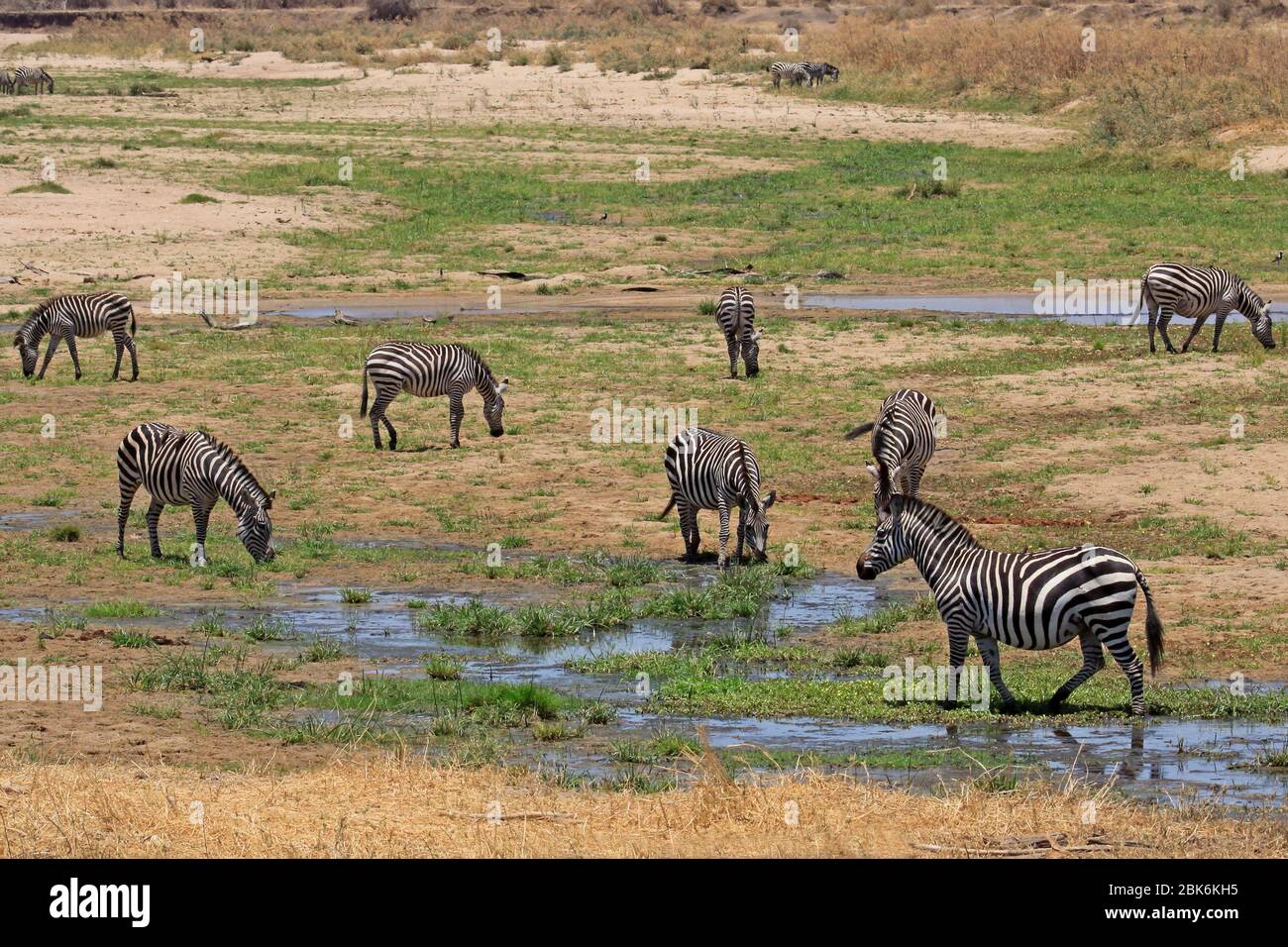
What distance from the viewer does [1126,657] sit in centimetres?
1310

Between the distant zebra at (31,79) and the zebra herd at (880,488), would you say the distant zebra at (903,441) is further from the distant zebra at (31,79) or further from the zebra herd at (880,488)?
the distant zebra at (31,79)

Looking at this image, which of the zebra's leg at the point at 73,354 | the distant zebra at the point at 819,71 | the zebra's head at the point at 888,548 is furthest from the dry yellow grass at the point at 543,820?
the distant zebra at the point at 819,71

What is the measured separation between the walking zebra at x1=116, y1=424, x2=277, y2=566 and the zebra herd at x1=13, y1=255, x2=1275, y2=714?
0.05 feet

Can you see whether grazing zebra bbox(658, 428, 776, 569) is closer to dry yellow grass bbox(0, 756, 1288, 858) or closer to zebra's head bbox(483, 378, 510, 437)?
zebra's head bbox(483, 378, 510, 437)

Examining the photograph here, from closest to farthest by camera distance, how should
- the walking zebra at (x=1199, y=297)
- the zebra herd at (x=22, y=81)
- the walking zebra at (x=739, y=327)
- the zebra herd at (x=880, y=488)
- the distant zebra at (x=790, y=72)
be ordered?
1. the zebra herd at (x=880, y=488)
2. the walking zebra at (x=739, y=327)
3. the walking zebra at (x=1199, y=297)
4. the distant zebra at (x=790, y=72)
5. the zebra herd at (x=22, y=81)

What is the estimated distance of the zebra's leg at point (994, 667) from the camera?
13555mm

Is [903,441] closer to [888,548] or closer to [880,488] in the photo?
[880,488]

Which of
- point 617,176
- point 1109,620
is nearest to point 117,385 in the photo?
point 1109,620

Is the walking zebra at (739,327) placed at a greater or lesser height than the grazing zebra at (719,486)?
greater

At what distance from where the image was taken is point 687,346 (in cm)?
3070

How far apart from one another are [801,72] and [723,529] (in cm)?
5404

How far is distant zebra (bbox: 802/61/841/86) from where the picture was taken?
7100 cm

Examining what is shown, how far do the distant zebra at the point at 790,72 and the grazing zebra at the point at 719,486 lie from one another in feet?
174

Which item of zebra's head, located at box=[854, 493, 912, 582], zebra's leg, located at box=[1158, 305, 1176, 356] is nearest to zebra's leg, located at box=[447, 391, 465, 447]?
zebra's head, located at box=[854, 493, 912, 582]
